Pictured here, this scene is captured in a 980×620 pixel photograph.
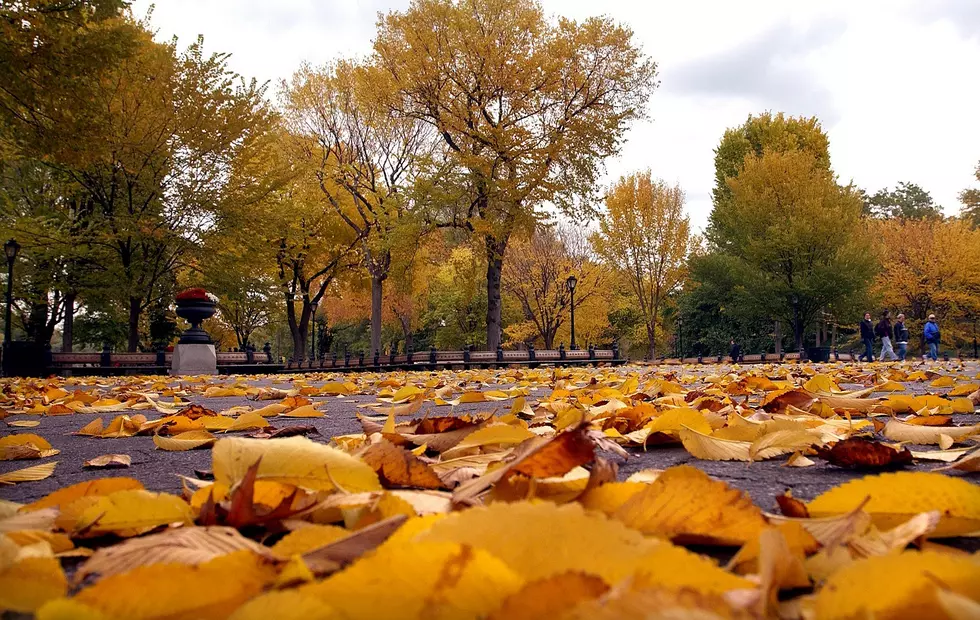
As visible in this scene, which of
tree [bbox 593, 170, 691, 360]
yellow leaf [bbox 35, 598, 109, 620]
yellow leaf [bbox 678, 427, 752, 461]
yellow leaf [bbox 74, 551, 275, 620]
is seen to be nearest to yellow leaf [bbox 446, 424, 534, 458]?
yellow leaf [bbox 678, 427, 752, 461]

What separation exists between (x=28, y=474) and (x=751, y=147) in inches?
1496

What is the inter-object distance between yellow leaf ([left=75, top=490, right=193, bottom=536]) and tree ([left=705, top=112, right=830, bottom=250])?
103 feet

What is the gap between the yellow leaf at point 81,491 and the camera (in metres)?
1.06

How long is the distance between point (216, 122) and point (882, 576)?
18158 mm

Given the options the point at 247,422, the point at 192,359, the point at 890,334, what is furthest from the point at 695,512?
the point at 890,334

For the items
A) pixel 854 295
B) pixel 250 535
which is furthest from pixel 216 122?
pixel 854 295

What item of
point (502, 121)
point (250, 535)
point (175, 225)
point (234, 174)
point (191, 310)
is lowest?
point (250, 535)

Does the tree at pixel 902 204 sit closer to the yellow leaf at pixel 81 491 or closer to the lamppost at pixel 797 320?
the lamppost at pixel 797 320

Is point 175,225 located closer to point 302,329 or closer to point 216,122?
point 216,122

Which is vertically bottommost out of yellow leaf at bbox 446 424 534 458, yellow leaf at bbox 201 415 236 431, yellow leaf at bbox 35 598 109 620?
yellow leaf at bbox 201 415 236 431

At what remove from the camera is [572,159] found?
20125 millimetres

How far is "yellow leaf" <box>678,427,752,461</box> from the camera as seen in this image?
63.6 inches

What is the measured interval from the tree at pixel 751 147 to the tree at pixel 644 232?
11.5 feet

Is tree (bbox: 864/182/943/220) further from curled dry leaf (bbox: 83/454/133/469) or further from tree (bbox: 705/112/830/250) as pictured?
curled dry leaf (bbox: 83/454/133/469)
